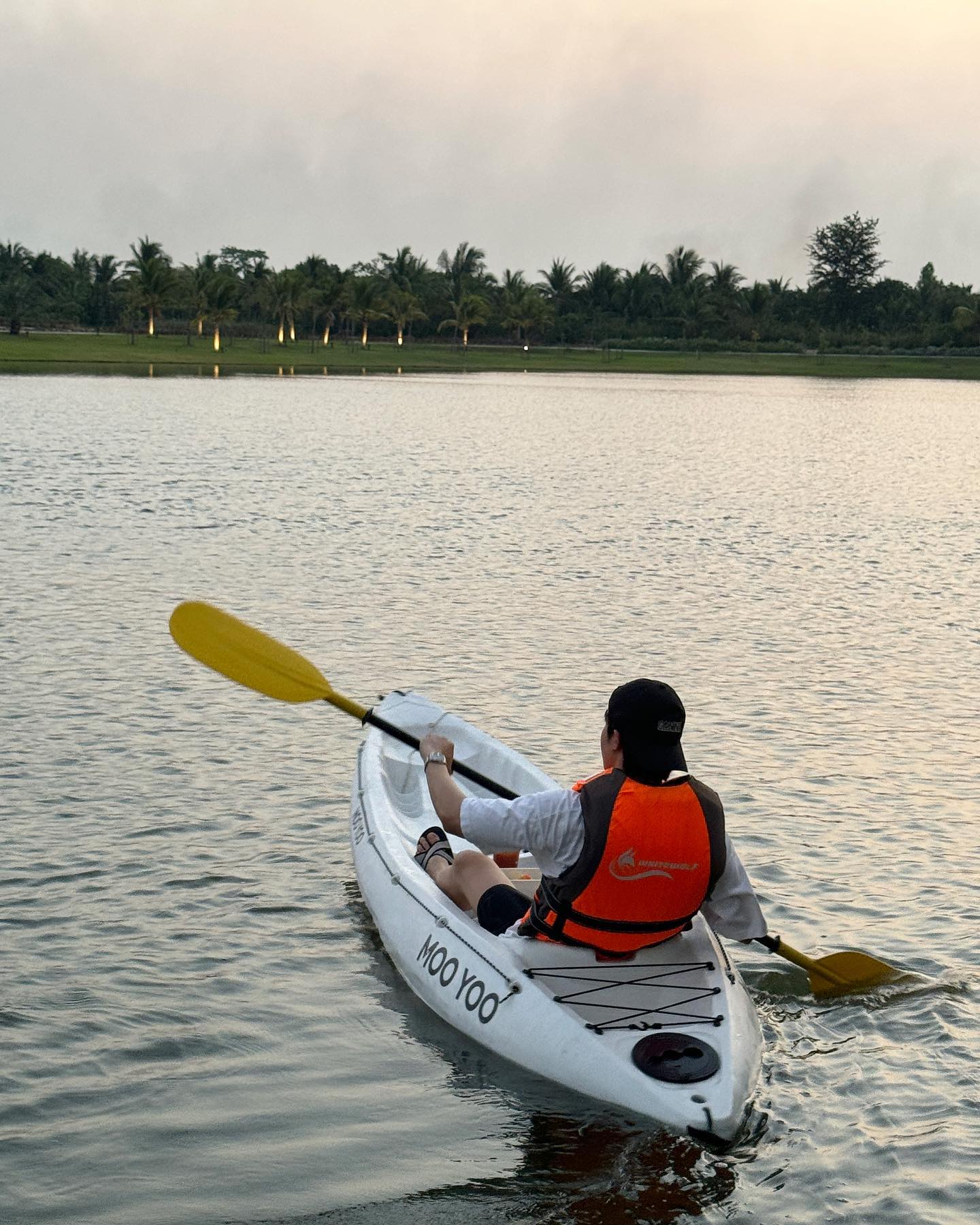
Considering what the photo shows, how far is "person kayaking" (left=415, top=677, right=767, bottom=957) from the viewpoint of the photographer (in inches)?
186

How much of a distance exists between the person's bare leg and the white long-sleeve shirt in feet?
2.47

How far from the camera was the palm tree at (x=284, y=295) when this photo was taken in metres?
83.8

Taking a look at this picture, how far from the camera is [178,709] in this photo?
9.84 m

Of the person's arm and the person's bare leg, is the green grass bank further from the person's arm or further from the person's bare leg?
the person's arm

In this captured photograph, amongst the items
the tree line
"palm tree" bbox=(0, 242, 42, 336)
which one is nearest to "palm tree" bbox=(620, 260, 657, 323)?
the tree line

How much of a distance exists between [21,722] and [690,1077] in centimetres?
592

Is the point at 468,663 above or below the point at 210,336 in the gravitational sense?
below

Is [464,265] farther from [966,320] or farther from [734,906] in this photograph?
[734,906]

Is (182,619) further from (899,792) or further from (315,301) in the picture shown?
(315,301)

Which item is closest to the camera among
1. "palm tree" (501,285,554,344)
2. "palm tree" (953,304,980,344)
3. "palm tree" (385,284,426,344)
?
"palm tree" (385,284,426,344)

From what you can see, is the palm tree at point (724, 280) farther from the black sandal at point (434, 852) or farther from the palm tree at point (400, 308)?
the black sandal at point (434, 852)

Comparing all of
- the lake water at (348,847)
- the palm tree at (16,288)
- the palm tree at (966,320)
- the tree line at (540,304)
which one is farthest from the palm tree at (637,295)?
the lake water at (348,847)

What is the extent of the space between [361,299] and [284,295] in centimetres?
674

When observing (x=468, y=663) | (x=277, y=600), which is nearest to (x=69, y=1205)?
(x=468, y=663)
